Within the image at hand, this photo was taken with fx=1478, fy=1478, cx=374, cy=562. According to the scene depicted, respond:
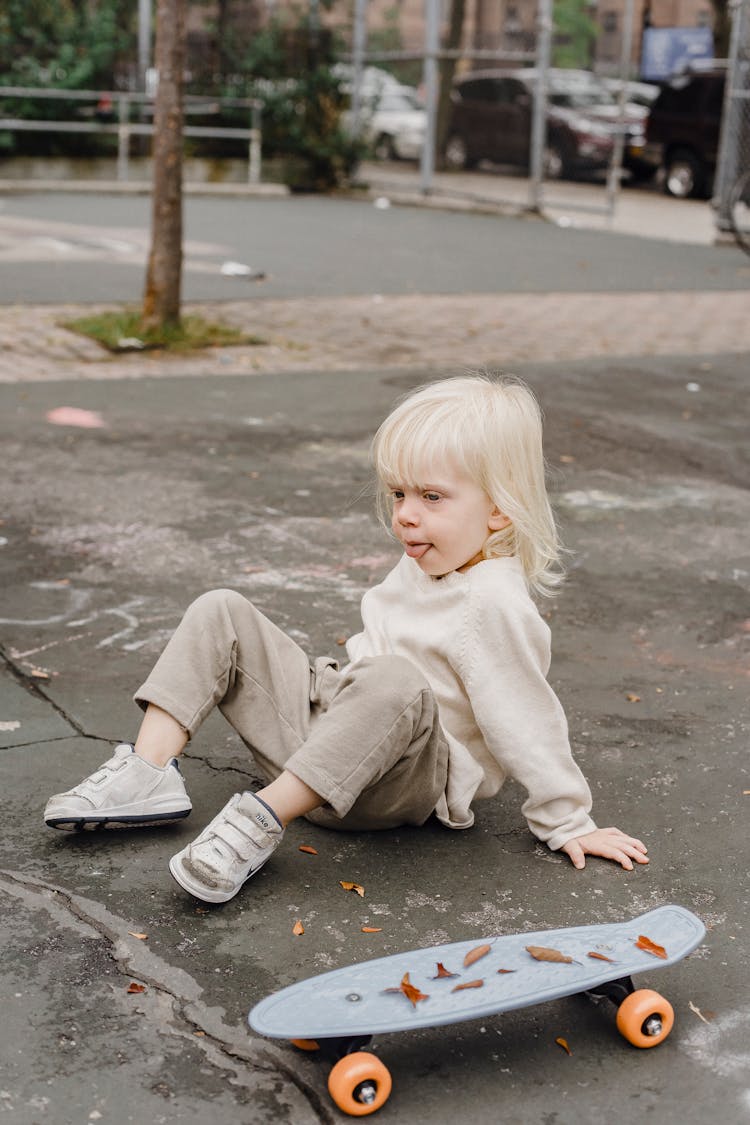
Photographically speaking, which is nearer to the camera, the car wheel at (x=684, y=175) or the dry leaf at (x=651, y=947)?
the dry leaf at (x=651, y=947)

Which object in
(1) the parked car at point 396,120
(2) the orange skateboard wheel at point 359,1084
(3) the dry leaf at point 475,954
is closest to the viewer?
(2) the orange skateboard wheel at point 359,1084

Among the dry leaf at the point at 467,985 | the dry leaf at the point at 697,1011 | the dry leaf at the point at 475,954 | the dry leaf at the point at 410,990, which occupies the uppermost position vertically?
the dry leaf at the point at 410,990

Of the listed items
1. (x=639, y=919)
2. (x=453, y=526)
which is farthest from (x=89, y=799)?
(x=639, y=919)

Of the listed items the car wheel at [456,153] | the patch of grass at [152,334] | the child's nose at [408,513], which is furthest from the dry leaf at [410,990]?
the car wheel at [456,153]

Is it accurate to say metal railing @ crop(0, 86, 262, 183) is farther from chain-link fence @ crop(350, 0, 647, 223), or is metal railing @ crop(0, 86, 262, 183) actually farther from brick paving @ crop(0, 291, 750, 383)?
brick paving @ crop(0, 291, 750, 383)

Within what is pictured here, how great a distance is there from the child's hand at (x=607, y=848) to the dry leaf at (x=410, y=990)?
717 millimetres

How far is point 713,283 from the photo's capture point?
1270 cm

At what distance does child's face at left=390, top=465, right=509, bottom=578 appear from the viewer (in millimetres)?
2844

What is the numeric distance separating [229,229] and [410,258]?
2.64 meters

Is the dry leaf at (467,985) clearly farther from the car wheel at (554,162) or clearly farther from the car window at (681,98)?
the car wheel at (554,162)

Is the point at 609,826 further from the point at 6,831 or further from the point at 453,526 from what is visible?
the point at 6,831

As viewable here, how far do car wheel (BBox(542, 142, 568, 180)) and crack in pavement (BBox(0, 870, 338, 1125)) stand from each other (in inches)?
881

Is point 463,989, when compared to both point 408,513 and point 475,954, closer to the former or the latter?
point 475,954

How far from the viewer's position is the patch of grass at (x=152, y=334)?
8375 mm
